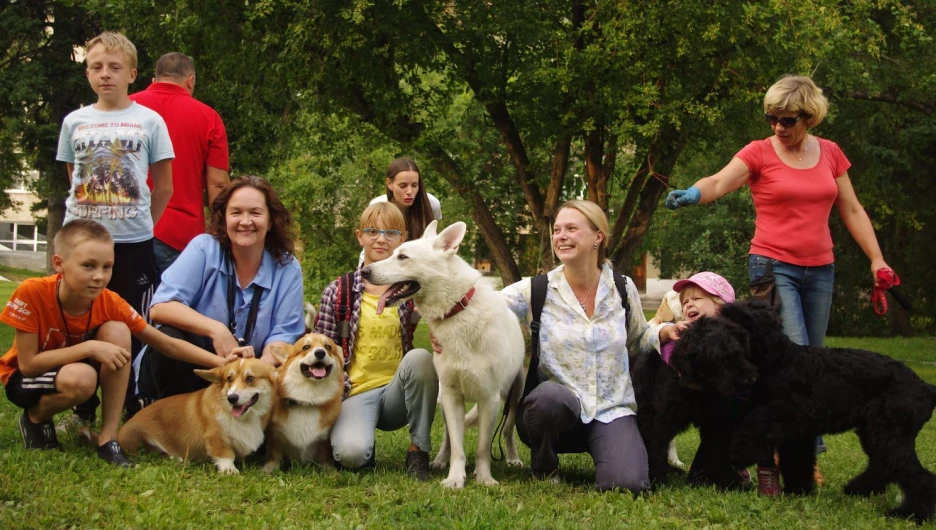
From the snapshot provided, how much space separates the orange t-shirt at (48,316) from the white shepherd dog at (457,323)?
60.9 inches

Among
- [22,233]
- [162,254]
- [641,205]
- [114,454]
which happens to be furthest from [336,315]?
[22,233]

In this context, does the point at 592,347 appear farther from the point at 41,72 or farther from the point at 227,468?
the point at 41,72

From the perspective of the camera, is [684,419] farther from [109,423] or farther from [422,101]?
[422,101]

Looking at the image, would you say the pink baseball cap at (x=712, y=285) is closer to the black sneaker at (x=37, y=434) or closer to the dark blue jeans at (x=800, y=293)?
the dark blue jeans at (x=800, y=293)

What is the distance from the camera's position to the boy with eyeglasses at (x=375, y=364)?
514 cm

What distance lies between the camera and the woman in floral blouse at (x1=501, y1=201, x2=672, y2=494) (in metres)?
4.89

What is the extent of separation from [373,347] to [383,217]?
2.74 feet

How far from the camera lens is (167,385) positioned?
5.52 meters

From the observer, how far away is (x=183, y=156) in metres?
6.57

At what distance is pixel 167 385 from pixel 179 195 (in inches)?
63.8

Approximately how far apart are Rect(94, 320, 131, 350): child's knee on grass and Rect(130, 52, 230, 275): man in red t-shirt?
1.39m

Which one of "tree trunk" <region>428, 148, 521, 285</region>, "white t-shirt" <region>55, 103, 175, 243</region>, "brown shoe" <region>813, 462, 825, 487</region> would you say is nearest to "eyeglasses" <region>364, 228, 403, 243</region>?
"white t-shirt" <region>55, 103, 175, 243</region>

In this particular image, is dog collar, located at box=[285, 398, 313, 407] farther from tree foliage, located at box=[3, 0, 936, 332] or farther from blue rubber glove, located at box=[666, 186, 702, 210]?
tree foliage, located at box=[3, 0, 936, 332]

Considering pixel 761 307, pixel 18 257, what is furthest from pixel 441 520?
pixel 18 257
